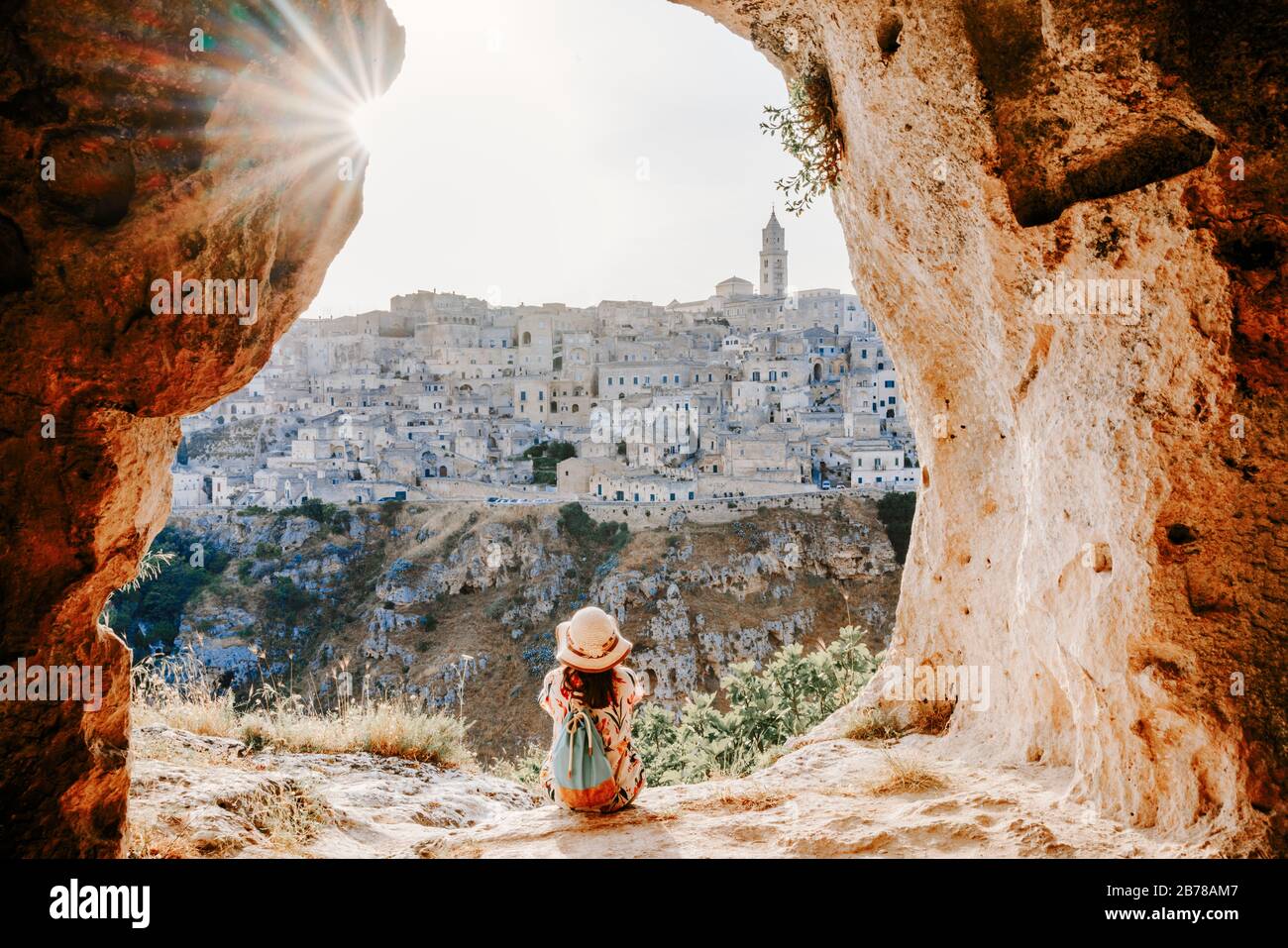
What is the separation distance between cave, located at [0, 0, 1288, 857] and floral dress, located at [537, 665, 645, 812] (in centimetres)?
192

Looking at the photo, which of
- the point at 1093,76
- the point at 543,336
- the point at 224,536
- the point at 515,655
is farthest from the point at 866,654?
the point at 543,336

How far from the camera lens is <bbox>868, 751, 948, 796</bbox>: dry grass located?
14.6ft

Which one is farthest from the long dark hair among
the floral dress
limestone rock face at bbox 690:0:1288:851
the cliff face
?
the cliff face

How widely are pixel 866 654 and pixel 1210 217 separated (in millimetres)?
7151

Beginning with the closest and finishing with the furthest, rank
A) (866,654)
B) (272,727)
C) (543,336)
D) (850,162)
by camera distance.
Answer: (850,162), (272,727), (866,654), (543,336)

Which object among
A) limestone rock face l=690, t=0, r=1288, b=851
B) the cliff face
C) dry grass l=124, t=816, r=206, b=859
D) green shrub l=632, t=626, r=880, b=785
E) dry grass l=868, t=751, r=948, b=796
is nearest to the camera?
limestone rock face l=690, t=0, r=1288, b=851

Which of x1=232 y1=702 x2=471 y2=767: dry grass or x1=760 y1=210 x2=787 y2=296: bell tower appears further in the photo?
x1=760 y1=210 x2=787 y2=296: bell tower

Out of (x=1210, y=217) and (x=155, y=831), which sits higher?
(x=1210, y=217)

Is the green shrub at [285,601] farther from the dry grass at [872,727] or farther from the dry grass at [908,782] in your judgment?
the dry grass at [908,782]

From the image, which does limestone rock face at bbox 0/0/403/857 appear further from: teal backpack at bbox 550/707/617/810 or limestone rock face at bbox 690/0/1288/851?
limestone rock face at bbox 690/0/1288/851

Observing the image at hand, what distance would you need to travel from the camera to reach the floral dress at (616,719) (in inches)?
163

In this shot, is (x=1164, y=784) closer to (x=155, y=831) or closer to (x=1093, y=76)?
(x=1093, y=76)

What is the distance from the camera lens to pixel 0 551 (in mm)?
3131

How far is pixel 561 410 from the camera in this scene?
185 feet
